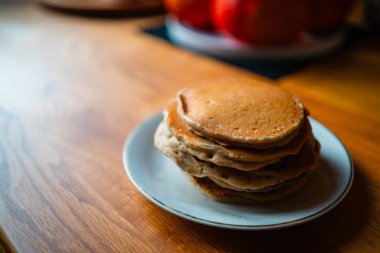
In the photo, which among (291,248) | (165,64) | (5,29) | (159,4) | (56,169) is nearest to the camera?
(291,248)

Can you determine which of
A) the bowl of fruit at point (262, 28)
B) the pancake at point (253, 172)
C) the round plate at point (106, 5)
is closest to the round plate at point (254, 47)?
the bowl of fruit at point (262, 28)

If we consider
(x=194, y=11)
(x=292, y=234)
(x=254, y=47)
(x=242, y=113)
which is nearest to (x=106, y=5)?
(x=194, y=11)

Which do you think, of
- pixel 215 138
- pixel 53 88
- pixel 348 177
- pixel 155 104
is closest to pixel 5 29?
pixel 53 88

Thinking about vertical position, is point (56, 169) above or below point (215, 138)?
below

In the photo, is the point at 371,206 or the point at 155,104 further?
the point at 155,104

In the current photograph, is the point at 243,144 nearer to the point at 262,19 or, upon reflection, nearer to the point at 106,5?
the point at 262,19

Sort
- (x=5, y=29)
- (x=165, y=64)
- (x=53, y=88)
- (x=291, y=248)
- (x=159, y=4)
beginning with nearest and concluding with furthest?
(x=291, y=248), (x=53, y=88), (x=165, y=64), (x=5, y=29), (x=159, y=4)

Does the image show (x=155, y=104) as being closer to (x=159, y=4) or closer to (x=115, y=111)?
(x=115, y=111)
